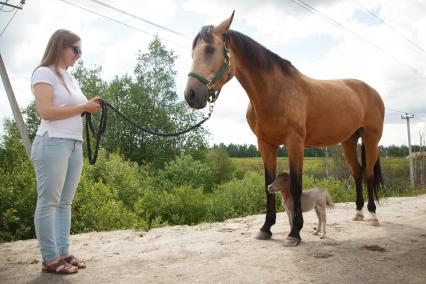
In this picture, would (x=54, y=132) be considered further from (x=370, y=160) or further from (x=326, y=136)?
(x=370, y=160)

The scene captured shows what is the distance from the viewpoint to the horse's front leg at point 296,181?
4.56m

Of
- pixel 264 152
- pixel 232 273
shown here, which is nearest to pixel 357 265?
pixel 232 273

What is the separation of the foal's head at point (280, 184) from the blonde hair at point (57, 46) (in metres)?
2.70

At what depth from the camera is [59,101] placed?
3.43 m

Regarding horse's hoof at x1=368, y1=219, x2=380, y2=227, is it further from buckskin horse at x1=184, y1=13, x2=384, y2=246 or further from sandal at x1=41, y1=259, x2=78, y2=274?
sandal at x1=41, y1=259, x2=78, y2=274

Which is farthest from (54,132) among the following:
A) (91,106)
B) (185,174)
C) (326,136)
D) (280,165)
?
(280,165)

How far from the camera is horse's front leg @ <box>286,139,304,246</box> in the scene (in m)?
4.56

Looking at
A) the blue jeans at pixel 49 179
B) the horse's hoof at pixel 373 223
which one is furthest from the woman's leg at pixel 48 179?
the horse's hoof at pixel 373 223

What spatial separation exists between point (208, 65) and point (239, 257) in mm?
2016

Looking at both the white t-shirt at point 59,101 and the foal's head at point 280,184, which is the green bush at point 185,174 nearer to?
the foal's head at point 280,184

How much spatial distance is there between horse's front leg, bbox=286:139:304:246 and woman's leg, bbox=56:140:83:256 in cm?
235

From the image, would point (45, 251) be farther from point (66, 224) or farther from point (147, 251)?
point (147, 251)

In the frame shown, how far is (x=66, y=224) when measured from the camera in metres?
3.74

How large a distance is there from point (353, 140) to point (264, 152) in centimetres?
233
